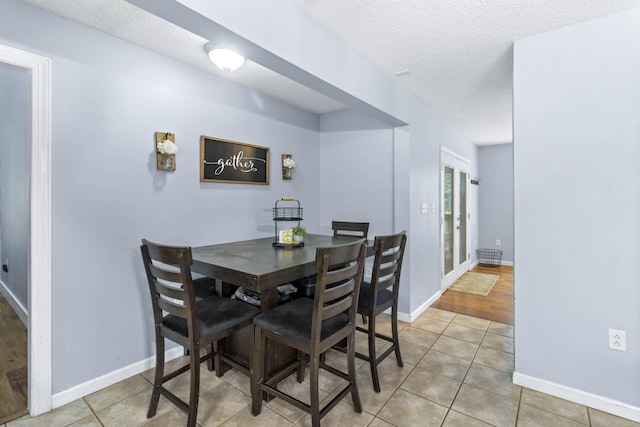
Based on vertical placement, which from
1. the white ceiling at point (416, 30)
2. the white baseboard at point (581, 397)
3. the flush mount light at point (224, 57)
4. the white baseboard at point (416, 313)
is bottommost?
the white baseboard at point (581, 397)

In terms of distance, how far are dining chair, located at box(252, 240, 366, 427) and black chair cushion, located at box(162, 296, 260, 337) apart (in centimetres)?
12

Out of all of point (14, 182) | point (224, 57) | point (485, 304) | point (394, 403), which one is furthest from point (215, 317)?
point (485, 304)

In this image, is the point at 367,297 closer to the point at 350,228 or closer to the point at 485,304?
the point at 350,228

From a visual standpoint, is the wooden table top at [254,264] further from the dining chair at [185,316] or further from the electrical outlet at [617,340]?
the electrical outlet at [617,340]

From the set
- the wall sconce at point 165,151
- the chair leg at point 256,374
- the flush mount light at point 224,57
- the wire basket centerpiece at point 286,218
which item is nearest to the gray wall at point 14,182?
the wall sconce at point 165,151

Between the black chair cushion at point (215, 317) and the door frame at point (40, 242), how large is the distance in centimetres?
72

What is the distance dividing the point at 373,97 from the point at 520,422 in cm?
237

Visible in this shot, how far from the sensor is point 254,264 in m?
1.85

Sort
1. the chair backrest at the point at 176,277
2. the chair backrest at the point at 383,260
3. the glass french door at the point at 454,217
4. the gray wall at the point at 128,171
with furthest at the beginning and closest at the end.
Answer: the glass french door at the point at 454,217
the chair backrest at the point at 383,260
the gray wall at the point at 128,171
the chair backrest at the point at 176,277

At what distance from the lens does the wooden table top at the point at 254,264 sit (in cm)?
164

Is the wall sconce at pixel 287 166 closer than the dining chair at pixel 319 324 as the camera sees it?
No

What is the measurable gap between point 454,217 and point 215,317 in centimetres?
398

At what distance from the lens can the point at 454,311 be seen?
3.52 m

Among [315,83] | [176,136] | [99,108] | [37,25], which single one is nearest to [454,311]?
[315,83]
